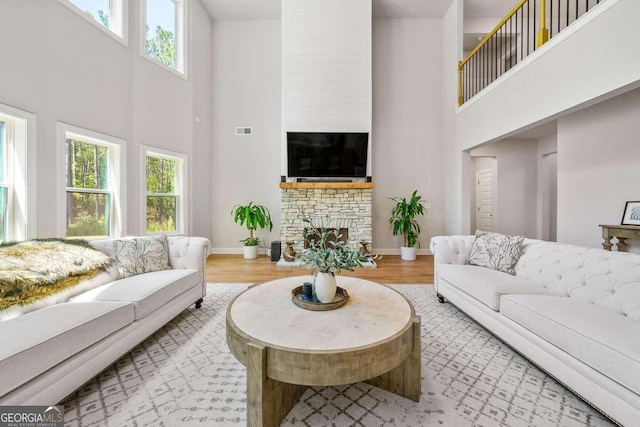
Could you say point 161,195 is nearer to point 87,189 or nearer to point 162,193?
point 162,193

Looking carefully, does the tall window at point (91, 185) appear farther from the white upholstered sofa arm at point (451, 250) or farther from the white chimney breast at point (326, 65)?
the white upholstered sofa arm at point (451, 250)

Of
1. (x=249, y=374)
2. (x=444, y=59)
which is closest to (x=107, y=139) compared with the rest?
(x=249, y=374)

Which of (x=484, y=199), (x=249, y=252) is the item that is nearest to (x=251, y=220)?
(x=249, y=252)

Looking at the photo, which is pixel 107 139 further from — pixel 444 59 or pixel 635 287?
pixel 444 59

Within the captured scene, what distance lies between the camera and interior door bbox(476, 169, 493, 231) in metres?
6.30

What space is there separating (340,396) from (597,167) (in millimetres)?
4806

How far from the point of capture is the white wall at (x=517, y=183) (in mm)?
5906

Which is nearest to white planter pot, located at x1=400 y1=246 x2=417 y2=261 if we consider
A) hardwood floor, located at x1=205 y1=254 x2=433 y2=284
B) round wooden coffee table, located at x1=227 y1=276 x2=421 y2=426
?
hardwood floor, located at x1=205 y1=254 x2=433 y2=284

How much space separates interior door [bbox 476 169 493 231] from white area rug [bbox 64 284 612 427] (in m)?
5.25

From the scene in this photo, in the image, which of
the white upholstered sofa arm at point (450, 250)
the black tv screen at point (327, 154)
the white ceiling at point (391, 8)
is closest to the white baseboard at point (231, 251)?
the black tv screen at point (327, 154)

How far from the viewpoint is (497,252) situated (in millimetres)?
2605

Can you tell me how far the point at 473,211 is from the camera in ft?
22.3

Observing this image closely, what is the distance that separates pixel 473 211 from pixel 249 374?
23.8 feet

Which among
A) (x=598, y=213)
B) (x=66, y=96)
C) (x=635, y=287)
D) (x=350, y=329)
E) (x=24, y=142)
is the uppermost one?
(x=66, y=96)
